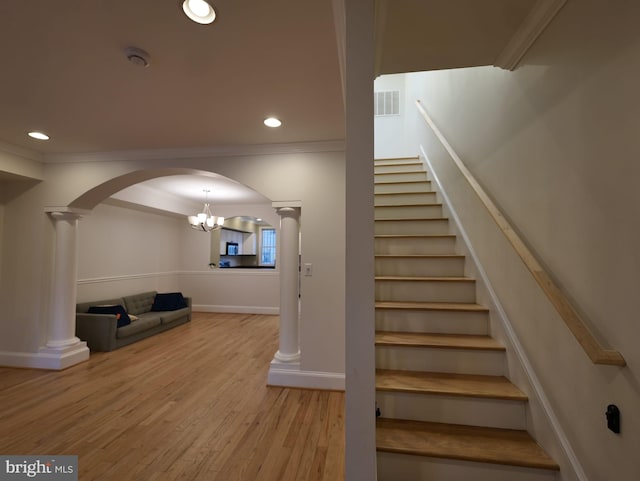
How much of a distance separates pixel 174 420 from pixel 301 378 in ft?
3.93

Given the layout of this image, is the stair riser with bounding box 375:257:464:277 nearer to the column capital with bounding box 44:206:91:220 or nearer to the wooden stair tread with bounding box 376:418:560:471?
the wooden stair tread with bounding box 376:418:560:471

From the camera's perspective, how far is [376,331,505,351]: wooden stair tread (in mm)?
1867

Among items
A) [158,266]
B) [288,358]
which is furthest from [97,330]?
[288,358]

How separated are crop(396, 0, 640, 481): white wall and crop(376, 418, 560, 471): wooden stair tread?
210mm

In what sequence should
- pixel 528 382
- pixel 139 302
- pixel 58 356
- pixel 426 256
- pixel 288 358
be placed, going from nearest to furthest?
pixel 528 382 → pixel 426 256 → pixel 288 358 → pixel 58 356 → pixel 139 302

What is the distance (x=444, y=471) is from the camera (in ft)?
4.72

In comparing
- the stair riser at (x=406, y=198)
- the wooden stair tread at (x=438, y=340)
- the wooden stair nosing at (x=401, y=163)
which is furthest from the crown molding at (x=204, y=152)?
the wooden stair tread at (x=438, y=340)

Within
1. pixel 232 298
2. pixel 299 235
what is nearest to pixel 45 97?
pixel 299 235

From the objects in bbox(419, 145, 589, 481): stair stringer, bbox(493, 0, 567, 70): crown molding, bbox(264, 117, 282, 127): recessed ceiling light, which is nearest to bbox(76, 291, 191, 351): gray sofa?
bbox(264, 117, 282, 127): recessed ceiling light

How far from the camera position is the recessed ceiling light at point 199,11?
1.42 meters

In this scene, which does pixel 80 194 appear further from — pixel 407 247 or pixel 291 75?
pixel 407 247

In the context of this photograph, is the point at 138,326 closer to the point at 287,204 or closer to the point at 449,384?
the point at 287,204

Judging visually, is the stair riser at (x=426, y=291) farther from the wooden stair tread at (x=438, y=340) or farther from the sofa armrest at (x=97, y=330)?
the sofa armrest at (x=97, y=330)

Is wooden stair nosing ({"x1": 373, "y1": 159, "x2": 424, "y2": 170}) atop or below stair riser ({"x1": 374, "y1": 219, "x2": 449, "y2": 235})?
atop
